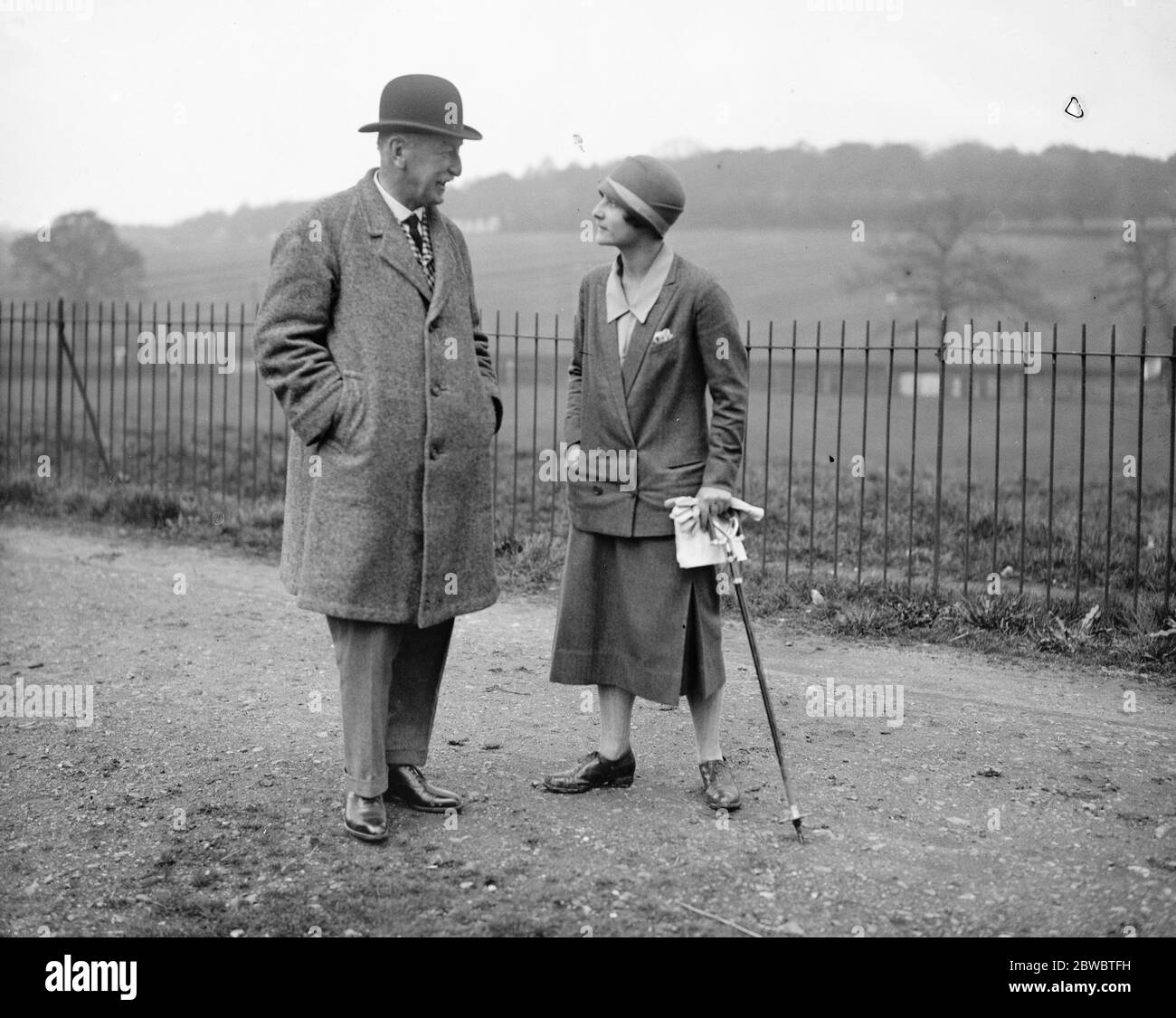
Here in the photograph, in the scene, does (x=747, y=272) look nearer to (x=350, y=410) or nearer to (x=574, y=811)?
(x=574, y=811)

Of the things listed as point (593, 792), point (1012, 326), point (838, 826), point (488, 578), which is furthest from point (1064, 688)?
point (1012, 326)

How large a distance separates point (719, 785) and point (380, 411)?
5.39 feet

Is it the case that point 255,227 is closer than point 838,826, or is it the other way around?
point 838,826

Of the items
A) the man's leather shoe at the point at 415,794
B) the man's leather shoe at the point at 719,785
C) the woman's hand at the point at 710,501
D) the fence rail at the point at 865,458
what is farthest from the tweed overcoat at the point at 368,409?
the fence rail at the point at 865,458

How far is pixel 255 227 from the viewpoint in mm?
43031

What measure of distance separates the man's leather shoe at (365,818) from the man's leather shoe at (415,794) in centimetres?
17

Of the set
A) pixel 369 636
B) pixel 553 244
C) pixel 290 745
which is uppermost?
pixel 553 244

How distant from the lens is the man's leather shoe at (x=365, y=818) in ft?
12.1

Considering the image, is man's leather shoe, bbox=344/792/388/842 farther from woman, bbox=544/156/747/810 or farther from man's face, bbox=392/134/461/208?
man's face, bbox=392/134/461/208

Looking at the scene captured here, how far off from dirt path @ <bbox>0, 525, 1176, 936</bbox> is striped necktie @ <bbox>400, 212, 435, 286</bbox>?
1730 mm

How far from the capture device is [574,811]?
13.0 ft

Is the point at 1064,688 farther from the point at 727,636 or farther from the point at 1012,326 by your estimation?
the point at 1012,326

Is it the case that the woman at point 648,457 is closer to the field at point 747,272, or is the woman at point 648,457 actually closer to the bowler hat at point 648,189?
the bowler hat at point 648,189

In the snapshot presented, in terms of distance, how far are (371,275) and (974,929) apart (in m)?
2.45
